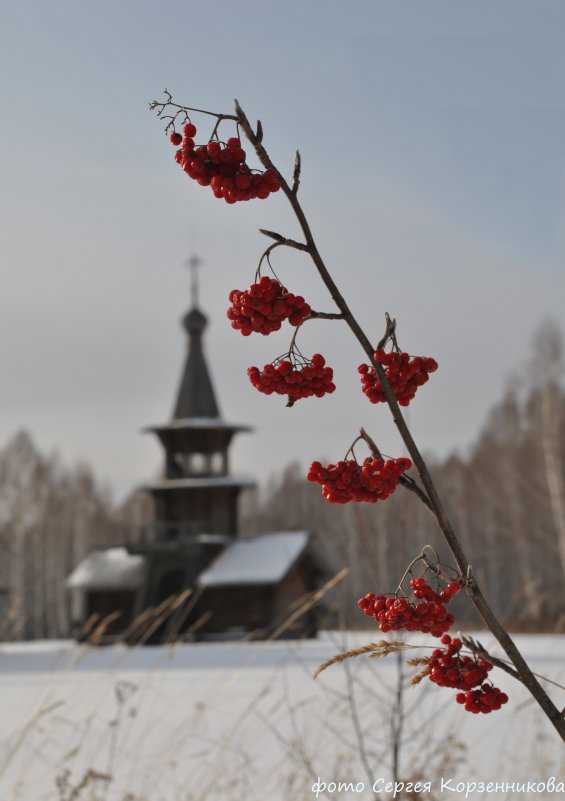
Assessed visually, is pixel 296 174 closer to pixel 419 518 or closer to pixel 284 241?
pixel 284 241

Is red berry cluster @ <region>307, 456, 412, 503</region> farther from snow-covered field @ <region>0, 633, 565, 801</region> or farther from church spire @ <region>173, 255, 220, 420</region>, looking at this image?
church spire @ <region>173, 255, 220, 420</region>

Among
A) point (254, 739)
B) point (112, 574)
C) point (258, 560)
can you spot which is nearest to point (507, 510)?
point (258, 560)

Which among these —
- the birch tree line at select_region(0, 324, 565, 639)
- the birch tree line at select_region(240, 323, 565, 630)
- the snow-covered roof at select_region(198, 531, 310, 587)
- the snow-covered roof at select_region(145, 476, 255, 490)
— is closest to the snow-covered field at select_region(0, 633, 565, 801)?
the snow-covered roof at select_region(198, 531, 310, 587)

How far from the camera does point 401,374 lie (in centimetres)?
107

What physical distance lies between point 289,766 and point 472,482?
101ft

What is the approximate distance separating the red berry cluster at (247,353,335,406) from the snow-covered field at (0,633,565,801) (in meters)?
1.39

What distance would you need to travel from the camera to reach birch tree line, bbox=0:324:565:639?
1020 inches

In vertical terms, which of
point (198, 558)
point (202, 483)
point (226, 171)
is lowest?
point (198, 558)

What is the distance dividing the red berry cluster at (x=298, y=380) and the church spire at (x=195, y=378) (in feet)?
70.4

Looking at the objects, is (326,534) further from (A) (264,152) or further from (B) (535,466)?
(A) (264,152)

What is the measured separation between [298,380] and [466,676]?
398mm

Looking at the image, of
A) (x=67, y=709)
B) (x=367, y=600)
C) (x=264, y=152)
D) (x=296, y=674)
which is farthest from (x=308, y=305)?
(x=296, y=674)

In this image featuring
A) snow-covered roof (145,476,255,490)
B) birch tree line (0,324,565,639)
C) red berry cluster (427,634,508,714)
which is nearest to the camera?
red berry cluster (427,634,508,714)

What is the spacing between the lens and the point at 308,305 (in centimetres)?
98
